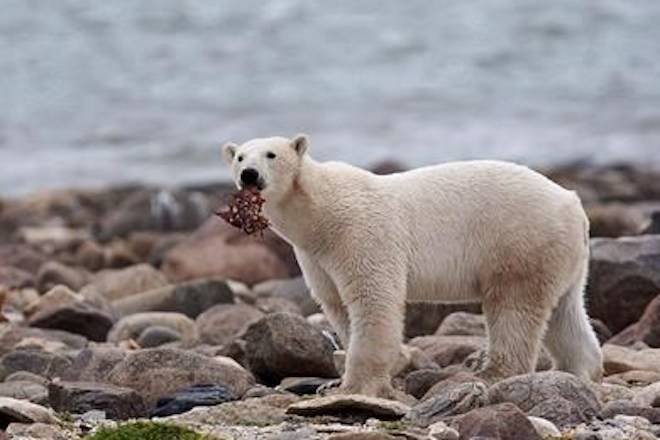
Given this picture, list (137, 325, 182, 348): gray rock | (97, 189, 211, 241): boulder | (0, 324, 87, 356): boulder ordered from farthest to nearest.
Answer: (97, 189, 211, 241): boulder → (137, 325, 182, 348): gray rock → (0, 324, 87, 356): boulder

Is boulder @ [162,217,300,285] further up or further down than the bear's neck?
further down

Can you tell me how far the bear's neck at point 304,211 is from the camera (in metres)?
9.25

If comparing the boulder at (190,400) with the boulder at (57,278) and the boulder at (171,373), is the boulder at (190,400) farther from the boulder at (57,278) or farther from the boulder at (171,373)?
the boulder at (57,278)

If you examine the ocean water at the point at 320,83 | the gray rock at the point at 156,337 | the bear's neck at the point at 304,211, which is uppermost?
the ocean water at the point at 320,83

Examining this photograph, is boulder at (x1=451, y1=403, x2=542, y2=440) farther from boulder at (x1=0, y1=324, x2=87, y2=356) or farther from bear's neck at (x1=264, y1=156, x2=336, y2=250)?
boulder at (x1=0, y1=324, x2=87, y2=356)

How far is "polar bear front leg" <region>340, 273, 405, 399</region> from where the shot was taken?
29.3 feet

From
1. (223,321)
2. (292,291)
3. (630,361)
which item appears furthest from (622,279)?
(292,291)

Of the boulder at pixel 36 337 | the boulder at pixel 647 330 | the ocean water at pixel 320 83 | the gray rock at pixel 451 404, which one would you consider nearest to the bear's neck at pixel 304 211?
the gray rock at pixel 451 404

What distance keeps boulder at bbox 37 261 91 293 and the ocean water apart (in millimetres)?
11153

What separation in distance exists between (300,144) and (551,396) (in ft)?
6.77

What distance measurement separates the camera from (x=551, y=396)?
8117 millimetres

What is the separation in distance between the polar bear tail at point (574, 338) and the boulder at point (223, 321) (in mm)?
3118

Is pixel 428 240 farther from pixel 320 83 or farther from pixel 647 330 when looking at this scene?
pixel 320 83

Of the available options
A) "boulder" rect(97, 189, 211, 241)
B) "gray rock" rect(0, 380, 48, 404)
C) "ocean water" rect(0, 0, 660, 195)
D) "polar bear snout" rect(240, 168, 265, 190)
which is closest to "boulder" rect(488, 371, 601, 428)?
"polar bear snout" rect(240, 168, 265, 190)
